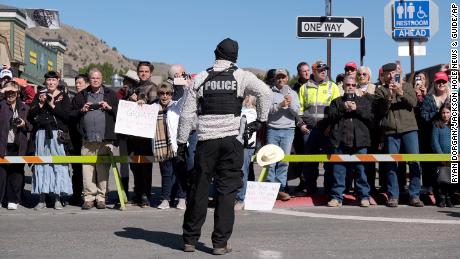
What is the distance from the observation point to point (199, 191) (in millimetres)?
6402

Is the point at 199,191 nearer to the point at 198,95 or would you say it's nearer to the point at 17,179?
the point at 198,95

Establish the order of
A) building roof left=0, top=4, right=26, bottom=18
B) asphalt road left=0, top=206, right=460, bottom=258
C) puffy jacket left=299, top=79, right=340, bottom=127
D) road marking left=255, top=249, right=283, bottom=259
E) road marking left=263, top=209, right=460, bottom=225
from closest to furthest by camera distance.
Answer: road marking left=255, top=249, right=283, bottom=259 → asphalt road left=0, top=206, right=460, bottom=258 → road marking left=263, top=209, right=460, bottom=225 → puffy jacket left=299, top=79, right=340, bottom=127 → building roof left=0, top=4, right=26, bottom=18

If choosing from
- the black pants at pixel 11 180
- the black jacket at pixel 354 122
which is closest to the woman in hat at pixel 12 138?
the black pants at pixel 11 180

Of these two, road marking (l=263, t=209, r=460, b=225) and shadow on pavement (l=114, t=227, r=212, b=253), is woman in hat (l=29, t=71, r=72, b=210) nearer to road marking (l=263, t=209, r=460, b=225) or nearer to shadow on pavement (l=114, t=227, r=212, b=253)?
shadow on pavement (l=114, t=227, r=212, b=253)

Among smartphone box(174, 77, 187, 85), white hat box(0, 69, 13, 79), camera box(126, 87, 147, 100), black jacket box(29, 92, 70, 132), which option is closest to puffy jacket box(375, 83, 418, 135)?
smartphone box(174, 77, 187, 85)

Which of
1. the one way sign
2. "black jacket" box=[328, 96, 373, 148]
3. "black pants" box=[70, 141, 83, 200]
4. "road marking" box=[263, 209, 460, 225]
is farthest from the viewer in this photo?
the one way sign

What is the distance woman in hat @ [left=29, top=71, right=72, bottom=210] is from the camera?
9.60 m

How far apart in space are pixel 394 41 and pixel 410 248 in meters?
7.00

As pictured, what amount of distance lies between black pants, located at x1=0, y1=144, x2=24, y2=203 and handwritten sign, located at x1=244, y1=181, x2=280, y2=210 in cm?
354

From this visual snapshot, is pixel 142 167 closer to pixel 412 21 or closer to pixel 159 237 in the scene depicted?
pixel 159 237

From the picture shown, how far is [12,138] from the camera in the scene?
983 centimetres

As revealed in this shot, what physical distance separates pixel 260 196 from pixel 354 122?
1820 mm

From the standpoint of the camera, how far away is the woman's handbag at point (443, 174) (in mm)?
9430

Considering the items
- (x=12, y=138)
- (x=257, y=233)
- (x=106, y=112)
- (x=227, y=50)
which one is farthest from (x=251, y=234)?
(x=12, y=138)
